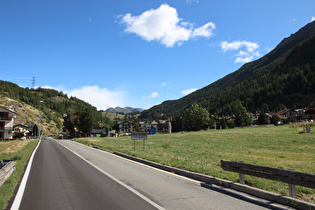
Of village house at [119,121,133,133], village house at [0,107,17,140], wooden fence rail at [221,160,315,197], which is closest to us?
wooden fence rail at [221,160,315,197]

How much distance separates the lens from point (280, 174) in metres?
6.18

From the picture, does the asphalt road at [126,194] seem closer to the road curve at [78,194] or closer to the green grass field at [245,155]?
the road curve at [78,194]

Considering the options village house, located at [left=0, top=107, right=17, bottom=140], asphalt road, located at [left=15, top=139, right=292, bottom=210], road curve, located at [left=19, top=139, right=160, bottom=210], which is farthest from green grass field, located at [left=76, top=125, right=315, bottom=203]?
village house, located at [left=0, top=107, right=17, bottom=140]

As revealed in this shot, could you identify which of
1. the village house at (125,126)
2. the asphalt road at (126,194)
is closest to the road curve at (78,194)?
the asphalt road at (126,194)

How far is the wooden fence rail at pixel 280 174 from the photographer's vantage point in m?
5.50

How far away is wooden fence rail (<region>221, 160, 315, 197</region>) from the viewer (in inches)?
217

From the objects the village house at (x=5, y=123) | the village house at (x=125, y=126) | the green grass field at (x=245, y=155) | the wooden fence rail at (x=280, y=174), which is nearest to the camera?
the wooden fence rail at (x=280, y=174)

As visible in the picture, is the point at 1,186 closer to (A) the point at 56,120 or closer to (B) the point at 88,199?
(B) the point at 88,199

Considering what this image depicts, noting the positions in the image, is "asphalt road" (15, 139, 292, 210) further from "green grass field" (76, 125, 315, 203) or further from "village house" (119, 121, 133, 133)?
"village house" (119, 121, 133, 133)

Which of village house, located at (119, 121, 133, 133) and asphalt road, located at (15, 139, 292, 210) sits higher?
village house, located at (119, 121, 133, 133)

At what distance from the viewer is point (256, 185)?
7.28 metres

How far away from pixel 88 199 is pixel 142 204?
1.65 metres

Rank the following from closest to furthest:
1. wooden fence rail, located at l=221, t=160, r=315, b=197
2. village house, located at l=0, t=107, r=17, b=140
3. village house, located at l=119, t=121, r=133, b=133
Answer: wooden fence rail, located at l=221, t=160, r=315, b=197
village house, located at l=0, t=107, r=17, b=140
village house, located at l=119, t=121, r=133, b=133

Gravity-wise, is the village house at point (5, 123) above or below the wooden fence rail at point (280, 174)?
above
